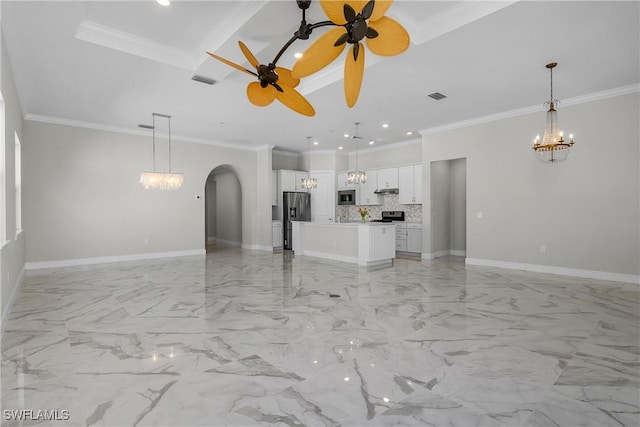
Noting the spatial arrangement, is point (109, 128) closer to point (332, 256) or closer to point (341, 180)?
point (332, 256)

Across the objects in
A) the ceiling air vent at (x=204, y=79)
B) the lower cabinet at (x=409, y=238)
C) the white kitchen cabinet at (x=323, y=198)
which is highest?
the ceiling air vent at (x=204, y=79)

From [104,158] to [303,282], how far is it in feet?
17.5

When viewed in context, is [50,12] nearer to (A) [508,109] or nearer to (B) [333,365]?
(B) [333,365]

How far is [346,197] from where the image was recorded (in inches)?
400

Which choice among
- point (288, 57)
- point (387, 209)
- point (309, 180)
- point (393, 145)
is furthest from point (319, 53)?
point (387, 209)

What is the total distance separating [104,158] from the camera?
291 inches

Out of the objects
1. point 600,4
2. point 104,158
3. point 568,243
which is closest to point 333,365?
point 600,4

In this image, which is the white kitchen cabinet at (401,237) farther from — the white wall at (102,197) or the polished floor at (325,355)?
the white wall at (102,197)

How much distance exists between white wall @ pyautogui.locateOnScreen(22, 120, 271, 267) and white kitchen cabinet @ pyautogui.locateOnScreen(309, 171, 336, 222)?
309cm

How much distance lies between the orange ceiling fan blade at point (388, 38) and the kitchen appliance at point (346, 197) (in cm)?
814

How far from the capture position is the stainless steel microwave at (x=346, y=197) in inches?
397

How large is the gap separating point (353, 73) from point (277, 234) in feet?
26.7

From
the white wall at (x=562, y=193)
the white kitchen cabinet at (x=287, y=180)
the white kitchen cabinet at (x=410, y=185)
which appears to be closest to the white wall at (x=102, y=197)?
the white kitchen cabinet at (x=287, y=180)

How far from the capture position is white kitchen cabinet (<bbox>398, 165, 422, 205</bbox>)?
8648mm
